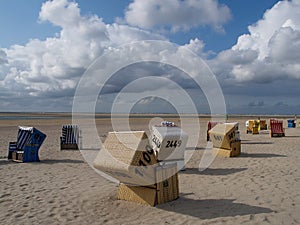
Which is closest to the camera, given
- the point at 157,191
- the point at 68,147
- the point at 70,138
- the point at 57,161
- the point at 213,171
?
the point at 157,191

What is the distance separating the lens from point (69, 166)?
10812mm

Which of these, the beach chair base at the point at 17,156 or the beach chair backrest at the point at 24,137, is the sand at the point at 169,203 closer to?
the beach chair base at the point at 17,156

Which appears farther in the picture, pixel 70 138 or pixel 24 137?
pixel 70 138

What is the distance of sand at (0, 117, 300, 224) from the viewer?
526 cm

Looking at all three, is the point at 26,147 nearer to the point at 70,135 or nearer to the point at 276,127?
the point at 70,135

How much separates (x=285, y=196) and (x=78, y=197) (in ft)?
15.1

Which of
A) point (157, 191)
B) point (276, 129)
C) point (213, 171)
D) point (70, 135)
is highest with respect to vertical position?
point (276, 129)

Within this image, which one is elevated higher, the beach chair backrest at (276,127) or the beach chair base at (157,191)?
the beach chair backrest at (276,127)

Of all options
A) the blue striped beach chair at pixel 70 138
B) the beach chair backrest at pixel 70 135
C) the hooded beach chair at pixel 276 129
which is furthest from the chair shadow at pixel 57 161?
the hooded beach chair at pixel 276 129

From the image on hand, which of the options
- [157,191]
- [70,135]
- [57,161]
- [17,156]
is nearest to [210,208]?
[157,191]

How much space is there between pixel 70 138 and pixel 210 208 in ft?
37.6

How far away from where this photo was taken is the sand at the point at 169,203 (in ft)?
17.3

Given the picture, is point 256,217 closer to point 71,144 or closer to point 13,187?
point 13,187

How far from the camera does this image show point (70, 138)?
51.8ft
